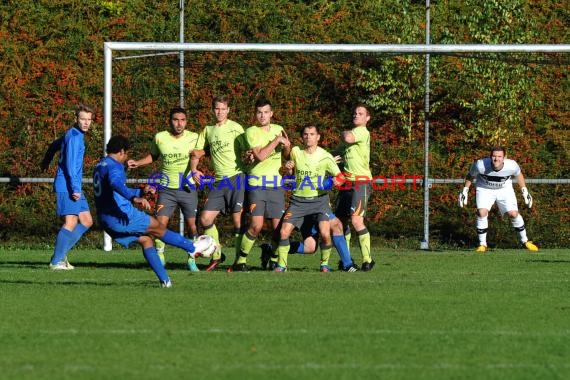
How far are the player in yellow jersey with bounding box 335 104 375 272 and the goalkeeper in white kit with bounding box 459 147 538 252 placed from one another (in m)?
3.87

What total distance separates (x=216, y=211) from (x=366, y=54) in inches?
205

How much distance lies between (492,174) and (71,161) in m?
6.77

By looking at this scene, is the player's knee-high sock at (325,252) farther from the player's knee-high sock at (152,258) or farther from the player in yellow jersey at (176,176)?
the player's knee-high sock at (152,258)

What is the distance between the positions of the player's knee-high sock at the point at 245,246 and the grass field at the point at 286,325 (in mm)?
245

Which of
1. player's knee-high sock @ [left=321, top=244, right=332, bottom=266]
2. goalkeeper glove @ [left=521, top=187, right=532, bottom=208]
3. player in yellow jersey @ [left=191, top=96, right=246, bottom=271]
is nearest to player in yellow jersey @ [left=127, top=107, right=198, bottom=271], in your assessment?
player in yellow jersey @ [left=191, top=96, right=246, bottom=271]

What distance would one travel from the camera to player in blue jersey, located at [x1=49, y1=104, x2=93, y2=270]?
14227 mm

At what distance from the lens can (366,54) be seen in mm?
18516

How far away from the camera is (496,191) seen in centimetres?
1811

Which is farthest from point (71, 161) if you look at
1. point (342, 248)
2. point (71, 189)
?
point (342, 248)

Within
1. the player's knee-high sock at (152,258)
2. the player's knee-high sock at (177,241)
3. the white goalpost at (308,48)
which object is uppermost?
the white goalpost at (308,48)

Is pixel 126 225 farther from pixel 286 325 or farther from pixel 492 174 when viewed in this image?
pixel 492 174

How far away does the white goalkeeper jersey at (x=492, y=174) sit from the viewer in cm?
1803

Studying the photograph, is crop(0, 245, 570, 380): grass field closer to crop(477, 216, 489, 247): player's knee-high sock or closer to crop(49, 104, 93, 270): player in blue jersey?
crop(49, 104, 93, 270): player in blue jersey

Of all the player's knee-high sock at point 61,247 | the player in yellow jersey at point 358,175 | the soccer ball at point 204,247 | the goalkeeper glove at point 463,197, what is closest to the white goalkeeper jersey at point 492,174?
the goalkeeper glove at point 463,197
